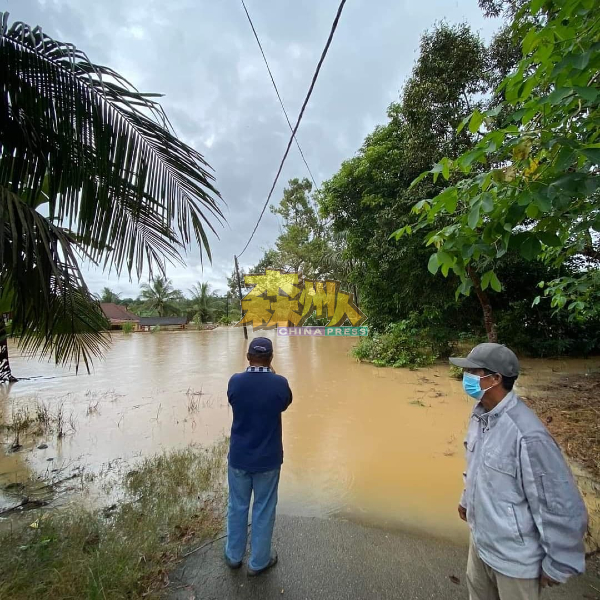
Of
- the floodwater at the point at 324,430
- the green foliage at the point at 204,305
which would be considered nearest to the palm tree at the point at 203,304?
the green foliage at the point at 204,305

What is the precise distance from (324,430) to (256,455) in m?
3.77

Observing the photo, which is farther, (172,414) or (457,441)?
(172,414)

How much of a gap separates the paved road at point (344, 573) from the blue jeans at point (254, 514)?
0.11m

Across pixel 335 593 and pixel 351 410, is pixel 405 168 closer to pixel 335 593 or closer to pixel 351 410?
pixel 351 410

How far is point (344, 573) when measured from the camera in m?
2.10

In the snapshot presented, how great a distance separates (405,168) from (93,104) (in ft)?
31.6

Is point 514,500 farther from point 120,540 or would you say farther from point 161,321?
point 161,321

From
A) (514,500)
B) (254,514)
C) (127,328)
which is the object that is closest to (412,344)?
(254,514)

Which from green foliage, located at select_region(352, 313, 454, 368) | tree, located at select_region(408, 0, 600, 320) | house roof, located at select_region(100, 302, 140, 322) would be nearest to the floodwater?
green foliage, located at select_region(352, 313, 454, 368)

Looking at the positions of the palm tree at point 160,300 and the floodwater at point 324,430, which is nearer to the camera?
the floodwater at point 324,430

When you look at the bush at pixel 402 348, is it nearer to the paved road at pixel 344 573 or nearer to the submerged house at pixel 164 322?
the paved road at pixel 344 573

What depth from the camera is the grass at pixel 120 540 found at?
1814 mm

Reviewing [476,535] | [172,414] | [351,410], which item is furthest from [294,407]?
[476,535]

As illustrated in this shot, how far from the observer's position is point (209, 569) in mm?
2111
